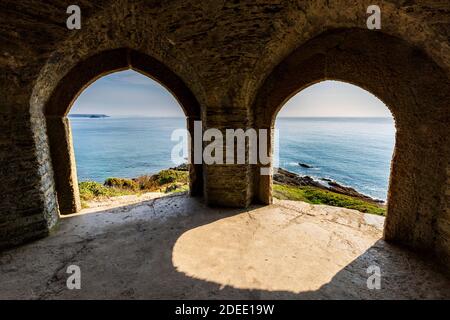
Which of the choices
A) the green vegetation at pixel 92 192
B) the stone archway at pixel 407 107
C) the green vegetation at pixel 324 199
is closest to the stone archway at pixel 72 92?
the green vegetation at pixel 92 192

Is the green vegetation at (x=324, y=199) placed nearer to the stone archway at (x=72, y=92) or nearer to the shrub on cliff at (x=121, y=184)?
the stone archway at (x=72, y=92)

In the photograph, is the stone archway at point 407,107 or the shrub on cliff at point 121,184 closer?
the stone archway at point 407,107

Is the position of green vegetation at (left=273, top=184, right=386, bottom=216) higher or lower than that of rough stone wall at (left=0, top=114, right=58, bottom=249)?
lower

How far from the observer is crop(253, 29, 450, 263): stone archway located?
3.11 metres

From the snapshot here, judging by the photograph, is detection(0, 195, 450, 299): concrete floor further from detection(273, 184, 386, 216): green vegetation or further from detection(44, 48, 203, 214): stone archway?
detection(273, 184, 386, 216): green vegetation

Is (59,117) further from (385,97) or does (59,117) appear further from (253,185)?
(385,97)

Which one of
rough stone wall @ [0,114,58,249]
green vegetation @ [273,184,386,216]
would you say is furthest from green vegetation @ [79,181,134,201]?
green vegetation @ [273,184,386,216]

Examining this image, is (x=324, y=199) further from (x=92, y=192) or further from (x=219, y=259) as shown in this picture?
(x=92, y=192)

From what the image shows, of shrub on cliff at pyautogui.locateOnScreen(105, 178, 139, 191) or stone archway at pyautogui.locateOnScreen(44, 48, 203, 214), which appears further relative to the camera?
shrub on cliff at pyautogui.locateOnScreen(105, 178, 139, 191)

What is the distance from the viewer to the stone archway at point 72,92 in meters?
4.41

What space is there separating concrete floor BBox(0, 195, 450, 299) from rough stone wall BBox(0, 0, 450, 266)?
0.57 meters

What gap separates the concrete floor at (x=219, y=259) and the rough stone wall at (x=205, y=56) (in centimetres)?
57
